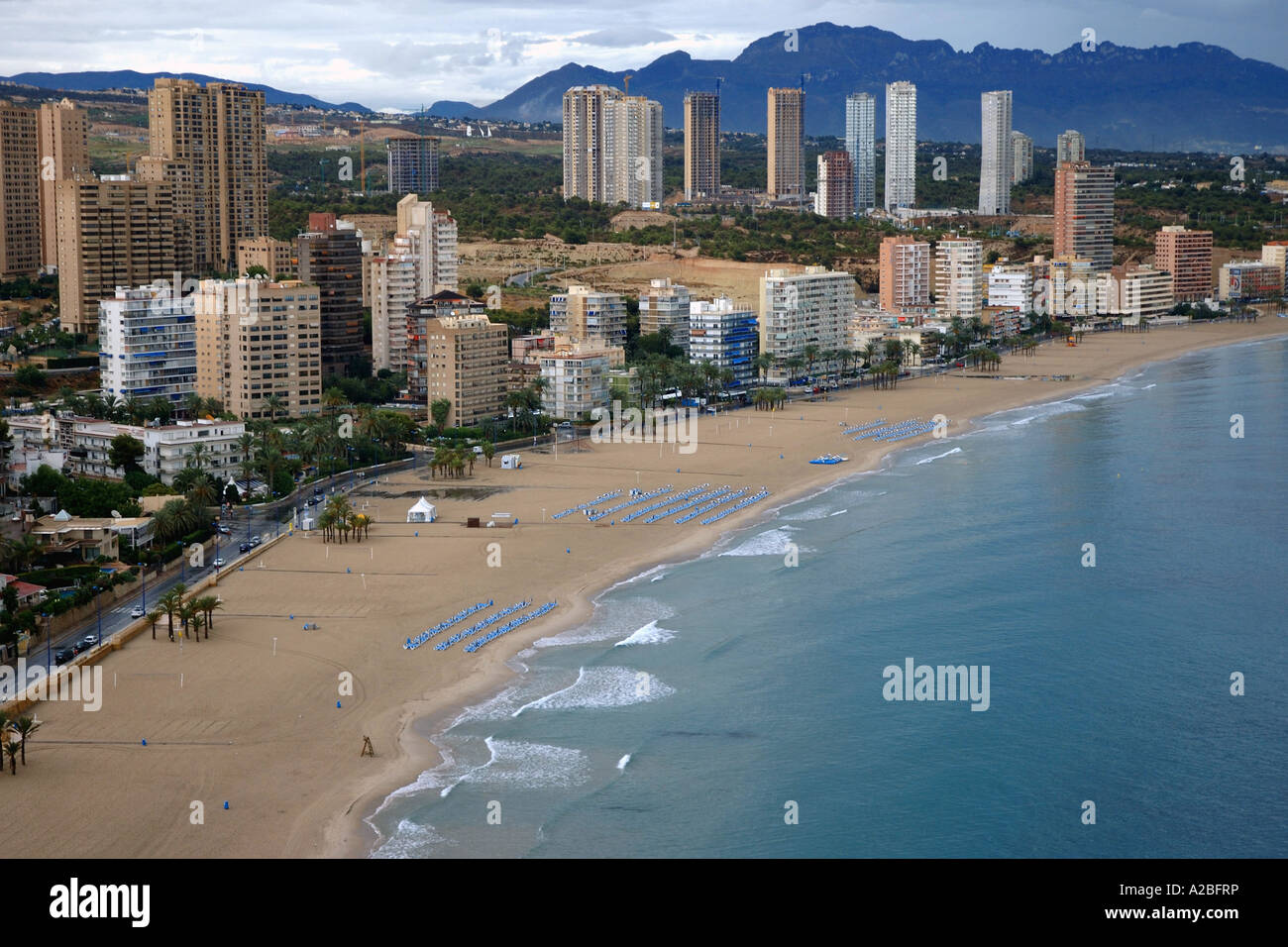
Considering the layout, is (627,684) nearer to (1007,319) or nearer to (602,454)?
(602,454)

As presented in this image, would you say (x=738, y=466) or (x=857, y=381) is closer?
(x=738, y=466)

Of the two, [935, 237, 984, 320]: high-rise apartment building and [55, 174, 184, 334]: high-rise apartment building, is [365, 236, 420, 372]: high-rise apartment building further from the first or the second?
[935, 237, 984, 320]: high-rise apartment building

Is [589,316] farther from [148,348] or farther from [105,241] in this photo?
[148,348]

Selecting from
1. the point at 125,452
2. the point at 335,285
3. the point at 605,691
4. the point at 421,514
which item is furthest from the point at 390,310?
the point at 605,691

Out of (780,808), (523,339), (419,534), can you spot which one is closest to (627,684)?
(780,808)

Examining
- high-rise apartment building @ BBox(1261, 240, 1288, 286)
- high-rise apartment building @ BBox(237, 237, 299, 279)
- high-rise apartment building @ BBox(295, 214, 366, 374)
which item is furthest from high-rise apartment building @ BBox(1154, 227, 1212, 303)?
high-rise apartment building @ BBox(237, 237, 299, 279)

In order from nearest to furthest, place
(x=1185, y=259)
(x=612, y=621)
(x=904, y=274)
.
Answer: (x=612, y=621), (x=904, y=274), (x=1185, y=259)
